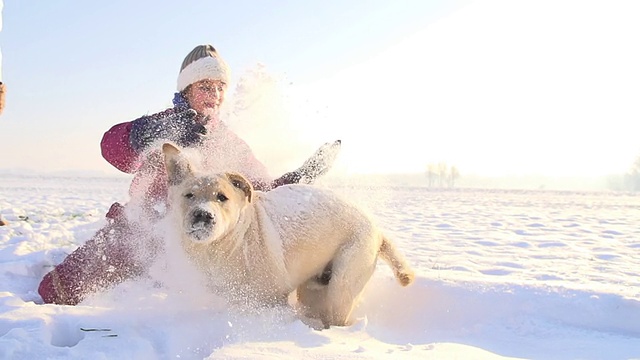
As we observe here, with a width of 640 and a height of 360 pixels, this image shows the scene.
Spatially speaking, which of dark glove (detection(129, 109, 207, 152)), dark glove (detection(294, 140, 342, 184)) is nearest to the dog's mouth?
dark glove (detection(129, 109, 207, 152))

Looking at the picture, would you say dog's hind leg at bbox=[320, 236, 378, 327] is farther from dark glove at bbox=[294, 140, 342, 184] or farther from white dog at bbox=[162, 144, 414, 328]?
dark glove at bbox=[294, 140, 342, 184]

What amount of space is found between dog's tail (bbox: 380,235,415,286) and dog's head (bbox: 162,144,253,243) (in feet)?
3.85

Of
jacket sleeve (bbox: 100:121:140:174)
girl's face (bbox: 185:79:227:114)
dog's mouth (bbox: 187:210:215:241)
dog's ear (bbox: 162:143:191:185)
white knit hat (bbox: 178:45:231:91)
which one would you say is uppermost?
white knit hat (bbox: 178:45:231:91)

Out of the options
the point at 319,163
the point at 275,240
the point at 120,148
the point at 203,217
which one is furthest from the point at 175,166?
the point at 319,163

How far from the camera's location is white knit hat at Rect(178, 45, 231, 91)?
468 centimetres

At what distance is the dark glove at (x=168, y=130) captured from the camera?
408cm

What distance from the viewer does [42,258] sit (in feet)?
14.7

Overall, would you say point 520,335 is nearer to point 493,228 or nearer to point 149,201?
point 149,201

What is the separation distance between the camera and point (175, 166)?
133 inches

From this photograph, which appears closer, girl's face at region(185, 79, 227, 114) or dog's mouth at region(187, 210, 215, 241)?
dog's mouth at region(187, 210, 215, 241)

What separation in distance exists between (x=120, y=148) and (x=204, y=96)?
36.4 inches

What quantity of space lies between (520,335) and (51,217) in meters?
8.36

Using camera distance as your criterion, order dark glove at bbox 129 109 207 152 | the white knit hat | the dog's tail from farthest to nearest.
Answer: the white knit hat → dark glove at bbox 129 109 207 152 → the dog's tail

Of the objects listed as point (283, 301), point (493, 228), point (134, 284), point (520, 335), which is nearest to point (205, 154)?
point (134, 284)
